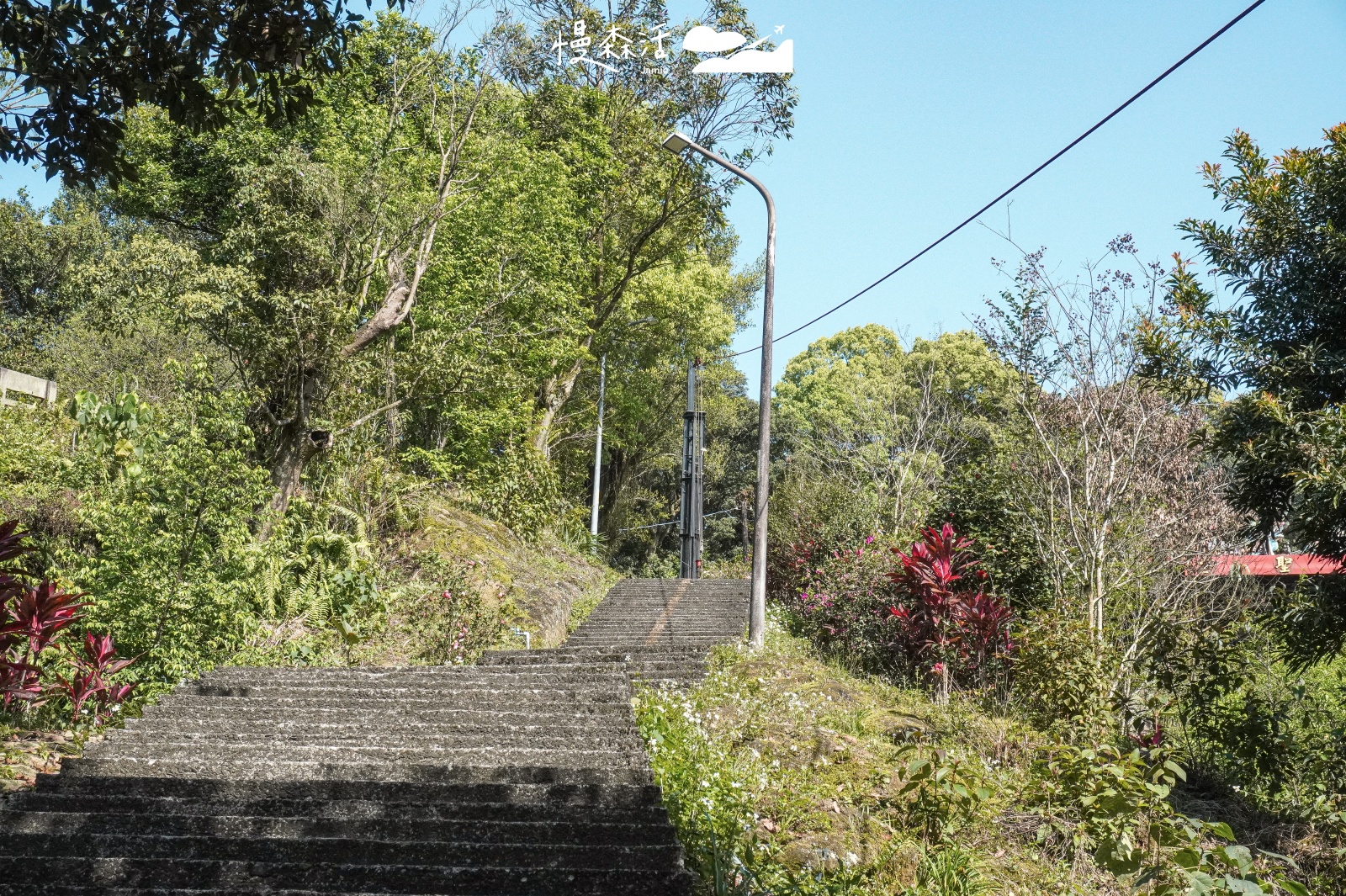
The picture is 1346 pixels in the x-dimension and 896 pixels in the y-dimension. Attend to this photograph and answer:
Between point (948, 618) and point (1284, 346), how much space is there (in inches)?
167

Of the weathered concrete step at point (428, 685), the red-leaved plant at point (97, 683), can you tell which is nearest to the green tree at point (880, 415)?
the weathered concrete step at point (428, 685)

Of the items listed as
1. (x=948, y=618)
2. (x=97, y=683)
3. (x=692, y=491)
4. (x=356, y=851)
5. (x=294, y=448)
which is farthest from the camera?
(x=692, y=491)

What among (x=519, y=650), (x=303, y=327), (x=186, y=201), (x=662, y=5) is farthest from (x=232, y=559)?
(x=662, y=5)

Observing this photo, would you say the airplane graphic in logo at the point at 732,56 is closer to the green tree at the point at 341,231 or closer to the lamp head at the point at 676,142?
the green tree at the point at 341,231

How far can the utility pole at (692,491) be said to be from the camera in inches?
819

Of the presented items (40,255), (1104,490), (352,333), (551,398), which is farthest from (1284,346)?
(40,255)

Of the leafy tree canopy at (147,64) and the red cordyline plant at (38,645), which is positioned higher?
the leafy tree canopy at (147,64)

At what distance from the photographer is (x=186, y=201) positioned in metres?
22.1

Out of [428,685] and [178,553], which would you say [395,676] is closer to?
[428,685]

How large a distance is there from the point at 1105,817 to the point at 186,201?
21.6m

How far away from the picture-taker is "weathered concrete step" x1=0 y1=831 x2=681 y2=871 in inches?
178

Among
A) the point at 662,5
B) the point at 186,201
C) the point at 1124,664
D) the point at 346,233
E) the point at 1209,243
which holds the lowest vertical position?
the point at 1124,664

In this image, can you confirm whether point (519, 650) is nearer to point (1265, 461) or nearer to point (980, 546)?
point (980, 546)

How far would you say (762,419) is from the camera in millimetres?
11930
